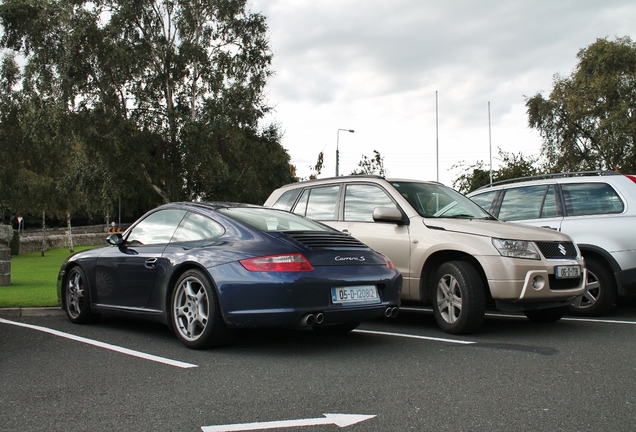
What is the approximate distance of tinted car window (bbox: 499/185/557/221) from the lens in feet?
30.1

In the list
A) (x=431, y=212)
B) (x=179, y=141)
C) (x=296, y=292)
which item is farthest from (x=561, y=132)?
(x=296, y=292)

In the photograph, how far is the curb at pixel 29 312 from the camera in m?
8.35

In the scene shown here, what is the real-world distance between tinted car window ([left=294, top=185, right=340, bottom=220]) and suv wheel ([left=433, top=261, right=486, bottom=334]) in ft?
6.63

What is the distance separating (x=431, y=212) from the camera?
7816 mm

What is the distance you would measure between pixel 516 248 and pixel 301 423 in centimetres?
385

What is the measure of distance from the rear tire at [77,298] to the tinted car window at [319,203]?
299 cm

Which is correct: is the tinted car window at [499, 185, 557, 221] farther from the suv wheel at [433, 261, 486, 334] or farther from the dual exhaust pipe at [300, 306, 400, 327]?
the dual exhaust pipe at [300, 306, 400, 327]

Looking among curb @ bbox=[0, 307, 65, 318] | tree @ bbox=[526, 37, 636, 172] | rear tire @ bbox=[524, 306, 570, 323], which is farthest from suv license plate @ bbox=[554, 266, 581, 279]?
tree @ bbox=[526, 37, 636, 172]

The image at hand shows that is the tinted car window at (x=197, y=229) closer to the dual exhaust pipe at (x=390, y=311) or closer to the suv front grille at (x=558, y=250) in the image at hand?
the dual exhaust pipe at (x=390, y=311)

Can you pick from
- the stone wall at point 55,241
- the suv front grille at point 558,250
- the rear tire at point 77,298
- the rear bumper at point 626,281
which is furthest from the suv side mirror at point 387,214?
the stone wall at point 55,241

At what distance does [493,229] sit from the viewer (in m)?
6.99

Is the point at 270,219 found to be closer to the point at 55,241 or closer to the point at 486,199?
the point at 486,199

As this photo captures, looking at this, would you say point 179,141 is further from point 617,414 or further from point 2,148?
point 617,414

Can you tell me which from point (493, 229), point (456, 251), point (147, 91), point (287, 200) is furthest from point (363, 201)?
point (147, 91)
